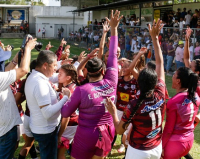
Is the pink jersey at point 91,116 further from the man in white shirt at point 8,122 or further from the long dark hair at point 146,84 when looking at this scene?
the man in white shirt at point 8,122

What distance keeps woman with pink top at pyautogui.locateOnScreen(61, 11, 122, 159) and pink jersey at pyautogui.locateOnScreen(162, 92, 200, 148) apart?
2.41 ft

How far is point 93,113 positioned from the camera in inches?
126

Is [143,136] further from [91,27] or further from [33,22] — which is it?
[33,22]

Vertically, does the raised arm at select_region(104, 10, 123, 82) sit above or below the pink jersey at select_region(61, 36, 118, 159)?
above

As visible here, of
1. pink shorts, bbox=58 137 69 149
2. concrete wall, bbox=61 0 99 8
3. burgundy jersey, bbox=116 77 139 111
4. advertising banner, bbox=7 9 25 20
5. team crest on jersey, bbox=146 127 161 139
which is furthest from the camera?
advertising banner, bbox=7 9 25 20

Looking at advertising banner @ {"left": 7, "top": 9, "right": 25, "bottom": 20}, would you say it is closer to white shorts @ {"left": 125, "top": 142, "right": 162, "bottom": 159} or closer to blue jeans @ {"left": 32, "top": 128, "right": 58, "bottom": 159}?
blue jeans @ {"left": 32, "top": 128, "right": 58, "bottom": 159}

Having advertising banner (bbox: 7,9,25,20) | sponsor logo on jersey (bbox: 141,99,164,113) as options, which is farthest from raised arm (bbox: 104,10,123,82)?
advertising banner (bbox: 7,9,25,20)

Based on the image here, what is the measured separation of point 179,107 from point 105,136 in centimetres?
99

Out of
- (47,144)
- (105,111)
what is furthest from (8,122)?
(105,111)

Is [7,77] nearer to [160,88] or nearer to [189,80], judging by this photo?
[160,88]

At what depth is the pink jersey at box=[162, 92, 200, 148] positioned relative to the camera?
3320mm

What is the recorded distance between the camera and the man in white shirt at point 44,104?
314cm

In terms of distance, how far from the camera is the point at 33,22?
136 feet

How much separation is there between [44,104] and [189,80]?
188cm
